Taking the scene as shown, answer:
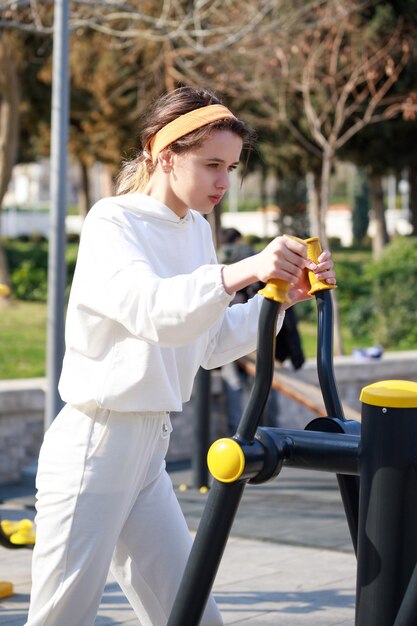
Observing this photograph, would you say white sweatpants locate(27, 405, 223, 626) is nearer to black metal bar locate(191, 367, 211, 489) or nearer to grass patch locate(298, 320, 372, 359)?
black metal bar locate(191, 367, 211, 489)

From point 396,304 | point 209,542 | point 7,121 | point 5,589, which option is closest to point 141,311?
point 209,542

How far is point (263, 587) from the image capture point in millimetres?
4875

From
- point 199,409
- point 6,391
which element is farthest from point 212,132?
point 6,391

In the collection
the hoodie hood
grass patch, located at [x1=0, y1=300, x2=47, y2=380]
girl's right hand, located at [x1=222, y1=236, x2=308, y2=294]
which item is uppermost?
the hoodie hood

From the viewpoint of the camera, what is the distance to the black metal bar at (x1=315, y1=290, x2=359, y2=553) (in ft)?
7.75

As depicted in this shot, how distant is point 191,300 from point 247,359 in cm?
601

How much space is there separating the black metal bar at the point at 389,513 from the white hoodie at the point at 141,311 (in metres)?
0.40

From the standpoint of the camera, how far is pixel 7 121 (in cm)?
1535

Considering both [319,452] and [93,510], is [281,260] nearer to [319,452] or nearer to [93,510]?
[319,452]

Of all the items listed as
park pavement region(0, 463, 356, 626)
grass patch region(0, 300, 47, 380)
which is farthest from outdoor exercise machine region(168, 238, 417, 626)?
grass patch region(0, 300, 47, 380)

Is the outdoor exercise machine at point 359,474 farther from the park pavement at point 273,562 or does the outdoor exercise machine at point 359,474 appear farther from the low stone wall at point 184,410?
the low stone wall at point 184,410

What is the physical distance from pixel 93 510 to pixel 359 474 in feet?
2.08

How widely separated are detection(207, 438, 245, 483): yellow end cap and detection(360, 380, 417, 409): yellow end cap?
0.29 meters

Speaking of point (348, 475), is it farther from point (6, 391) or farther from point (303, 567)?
point (6, 391)
